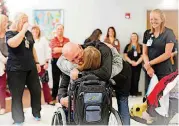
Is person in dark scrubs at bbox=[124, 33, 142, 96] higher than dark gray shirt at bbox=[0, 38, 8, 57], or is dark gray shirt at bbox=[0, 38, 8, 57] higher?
dark gray shirt at bbox=[0, 38, 8, 57]

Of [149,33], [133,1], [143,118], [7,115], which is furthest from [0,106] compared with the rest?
[133,1]

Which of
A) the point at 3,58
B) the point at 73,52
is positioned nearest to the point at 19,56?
the point at 3,58

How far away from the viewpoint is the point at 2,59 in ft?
10.4

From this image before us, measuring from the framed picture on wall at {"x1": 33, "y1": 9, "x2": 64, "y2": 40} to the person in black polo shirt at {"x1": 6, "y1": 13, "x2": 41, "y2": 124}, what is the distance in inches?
36.5

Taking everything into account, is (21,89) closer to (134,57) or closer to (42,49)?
(42,49)

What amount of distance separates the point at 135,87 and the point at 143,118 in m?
1.40

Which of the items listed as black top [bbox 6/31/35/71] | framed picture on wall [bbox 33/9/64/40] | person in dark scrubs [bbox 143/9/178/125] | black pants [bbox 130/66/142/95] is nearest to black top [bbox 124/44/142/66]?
black pants [bbox 130/66/142/95]

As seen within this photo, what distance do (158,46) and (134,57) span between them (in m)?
1.92

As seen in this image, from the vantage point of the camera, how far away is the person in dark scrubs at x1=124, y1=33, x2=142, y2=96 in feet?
14.5

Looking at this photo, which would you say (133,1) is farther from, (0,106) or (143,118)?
(0,106)

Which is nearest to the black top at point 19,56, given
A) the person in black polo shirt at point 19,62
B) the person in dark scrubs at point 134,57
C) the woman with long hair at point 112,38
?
the person in black polo shirt at point 19,62

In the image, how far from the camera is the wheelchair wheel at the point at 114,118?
1.79m

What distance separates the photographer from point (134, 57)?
14.7 ft

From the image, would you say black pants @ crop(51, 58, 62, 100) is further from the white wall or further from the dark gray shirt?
the dark gray shirt
